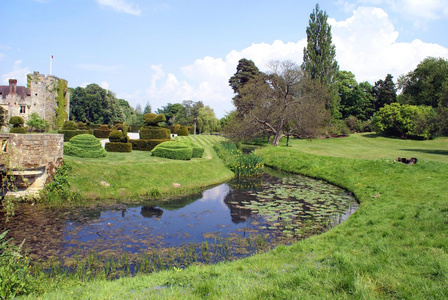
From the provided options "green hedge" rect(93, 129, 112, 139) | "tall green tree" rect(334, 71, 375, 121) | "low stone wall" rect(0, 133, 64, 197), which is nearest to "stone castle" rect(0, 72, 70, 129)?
"green hedge" rect(93, 129, 112, 139)

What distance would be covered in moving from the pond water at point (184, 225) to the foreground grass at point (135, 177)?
135 centimetres

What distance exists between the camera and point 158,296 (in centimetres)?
515

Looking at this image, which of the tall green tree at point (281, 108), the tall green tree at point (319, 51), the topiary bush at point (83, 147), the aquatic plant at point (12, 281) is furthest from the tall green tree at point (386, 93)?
the aquatic plant at point (12, 281)

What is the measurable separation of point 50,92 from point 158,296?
4760cm

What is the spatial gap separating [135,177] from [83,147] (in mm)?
4369

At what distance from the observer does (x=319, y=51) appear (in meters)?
52.4

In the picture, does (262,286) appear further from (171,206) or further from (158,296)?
(171,206)

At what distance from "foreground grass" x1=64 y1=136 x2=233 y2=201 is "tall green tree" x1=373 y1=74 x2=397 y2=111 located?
186 ft

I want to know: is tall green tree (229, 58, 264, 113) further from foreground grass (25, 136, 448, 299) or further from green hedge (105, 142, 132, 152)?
foreground grass (25, 136, 448, 299)

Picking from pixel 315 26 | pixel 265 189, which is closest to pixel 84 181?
pixel 265 189

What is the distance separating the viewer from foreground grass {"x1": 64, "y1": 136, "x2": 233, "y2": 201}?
49.6 ft

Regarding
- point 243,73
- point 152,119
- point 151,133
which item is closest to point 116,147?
point 151,133

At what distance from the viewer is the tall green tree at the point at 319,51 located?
170ft

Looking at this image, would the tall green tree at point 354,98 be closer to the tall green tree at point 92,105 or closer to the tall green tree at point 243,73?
the tall green tree at point 243,73
